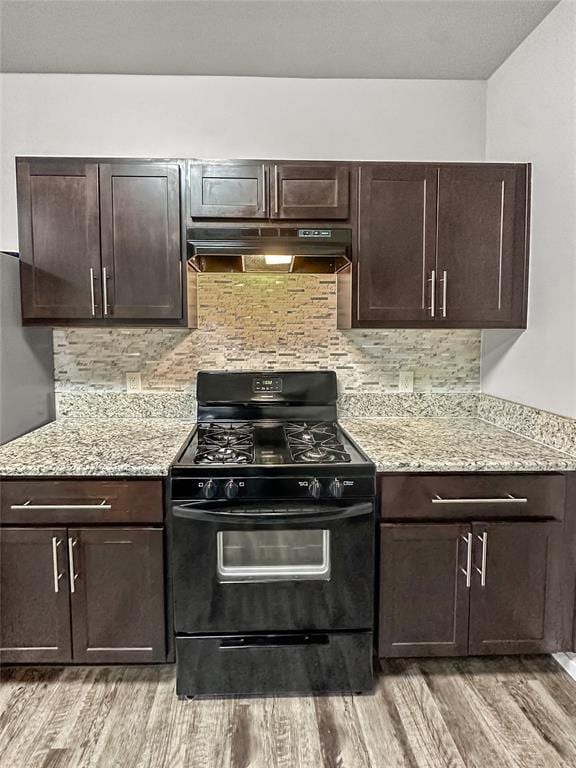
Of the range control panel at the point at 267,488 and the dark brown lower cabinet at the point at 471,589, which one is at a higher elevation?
the range control panel at the point at 267,488

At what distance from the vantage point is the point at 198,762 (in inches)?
60.2

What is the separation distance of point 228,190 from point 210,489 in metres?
Result: 1.30

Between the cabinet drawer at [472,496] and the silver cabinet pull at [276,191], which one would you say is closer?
the cabinet drawer at [472,496]

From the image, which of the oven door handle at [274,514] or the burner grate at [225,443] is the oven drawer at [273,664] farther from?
the burner grate at [225,443]

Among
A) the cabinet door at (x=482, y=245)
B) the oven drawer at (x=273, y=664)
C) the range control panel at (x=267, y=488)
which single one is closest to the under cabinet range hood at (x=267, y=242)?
the cabinet door at (x=482, y=245)

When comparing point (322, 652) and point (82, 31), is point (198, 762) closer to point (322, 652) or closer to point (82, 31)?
point (322, 652)

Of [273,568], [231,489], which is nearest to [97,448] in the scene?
[231,489]

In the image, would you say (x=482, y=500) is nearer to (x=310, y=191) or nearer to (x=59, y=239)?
(x=310, y=191)

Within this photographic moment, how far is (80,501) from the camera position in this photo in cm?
178

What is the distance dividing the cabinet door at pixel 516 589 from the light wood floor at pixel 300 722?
0.58ft

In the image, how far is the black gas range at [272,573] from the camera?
1.73 metres

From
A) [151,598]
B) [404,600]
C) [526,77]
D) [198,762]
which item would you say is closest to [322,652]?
[404,600]

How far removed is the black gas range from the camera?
5.67 feet

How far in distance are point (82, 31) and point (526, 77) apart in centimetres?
198
